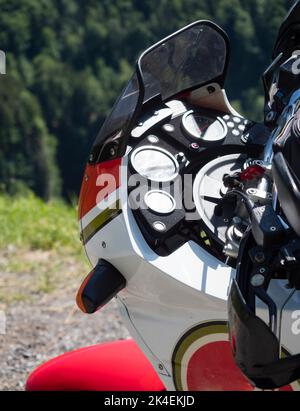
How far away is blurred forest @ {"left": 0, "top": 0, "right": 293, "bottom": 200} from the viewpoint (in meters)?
39.0

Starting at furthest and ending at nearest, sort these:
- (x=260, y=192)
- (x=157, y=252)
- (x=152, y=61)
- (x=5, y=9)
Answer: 1. (x=5, y=9)
2. (x=152, y=61)
3. (x=157, y=252)
4. (x=260, y=192)

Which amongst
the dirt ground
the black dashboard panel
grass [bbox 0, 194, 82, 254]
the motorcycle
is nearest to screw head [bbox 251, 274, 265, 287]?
the motorcycle

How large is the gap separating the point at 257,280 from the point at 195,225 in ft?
1.59

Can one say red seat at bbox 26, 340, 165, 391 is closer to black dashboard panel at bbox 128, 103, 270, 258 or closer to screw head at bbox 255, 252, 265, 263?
black dashboard panel at bbox 128, 103, 270, 258

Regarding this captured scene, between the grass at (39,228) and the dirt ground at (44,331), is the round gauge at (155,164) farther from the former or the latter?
the grass at (39,228)

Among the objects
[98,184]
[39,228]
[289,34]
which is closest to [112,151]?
[98,184]

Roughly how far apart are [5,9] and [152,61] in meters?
49.3

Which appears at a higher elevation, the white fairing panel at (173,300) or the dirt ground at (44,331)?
the white fairing panel at (173,300)

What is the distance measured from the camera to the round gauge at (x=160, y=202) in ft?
7.21

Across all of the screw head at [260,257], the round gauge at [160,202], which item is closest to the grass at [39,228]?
the round gauge at [160,202]

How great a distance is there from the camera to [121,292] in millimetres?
2236

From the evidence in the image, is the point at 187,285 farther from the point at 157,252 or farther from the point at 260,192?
the point at 260,192

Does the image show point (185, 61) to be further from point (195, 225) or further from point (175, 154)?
point (195, 225)
